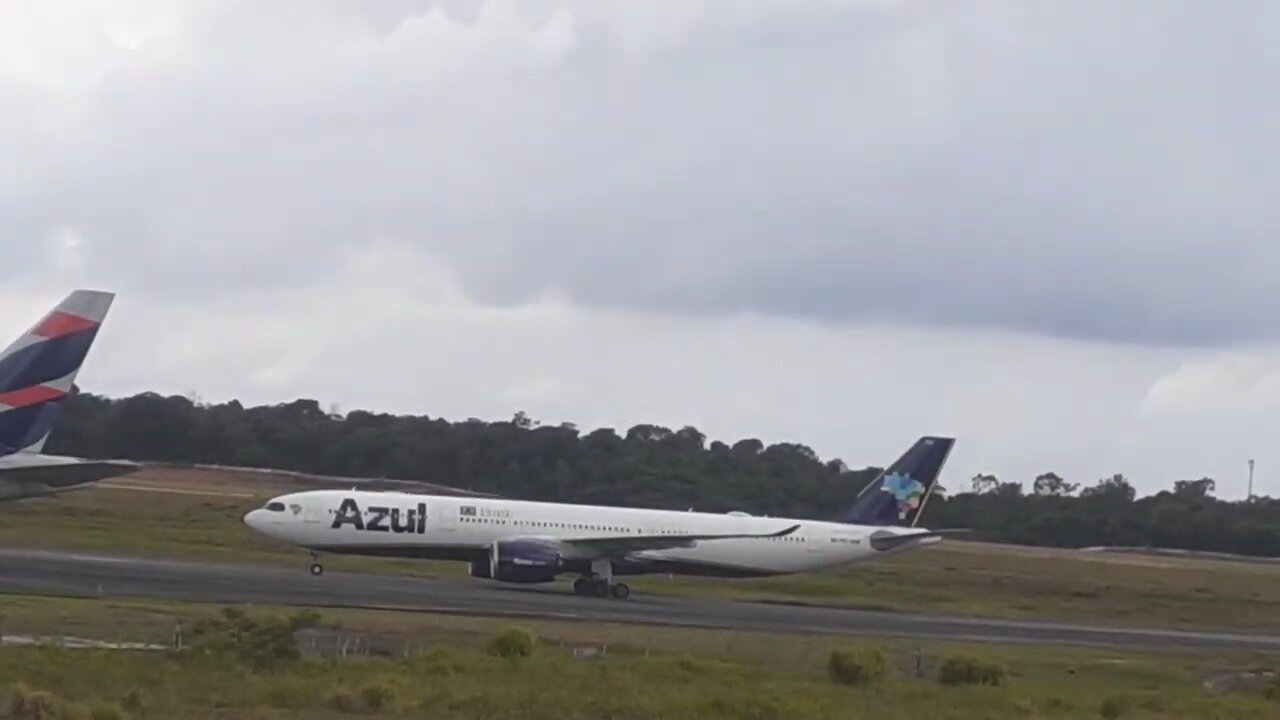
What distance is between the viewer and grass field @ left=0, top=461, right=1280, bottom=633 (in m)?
69.9

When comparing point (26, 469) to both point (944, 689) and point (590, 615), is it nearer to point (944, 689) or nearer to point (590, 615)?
point (944, 689)

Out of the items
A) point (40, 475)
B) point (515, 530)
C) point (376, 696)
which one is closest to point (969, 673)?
point (376, 696)

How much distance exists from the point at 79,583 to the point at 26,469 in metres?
14.0

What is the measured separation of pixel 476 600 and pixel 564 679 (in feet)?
70.0

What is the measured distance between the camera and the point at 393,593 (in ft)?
179

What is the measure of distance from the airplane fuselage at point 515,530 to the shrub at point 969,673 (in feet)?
83.0

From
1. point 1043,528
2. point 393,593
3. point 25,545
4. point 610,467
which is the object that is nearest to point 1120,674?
point 393,593

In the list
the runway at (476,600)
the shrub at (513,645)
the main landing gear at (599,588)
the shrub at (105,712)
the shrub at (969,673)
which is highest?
the main landing gear at (599,588)

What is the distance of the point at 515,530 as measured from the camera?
212 ft

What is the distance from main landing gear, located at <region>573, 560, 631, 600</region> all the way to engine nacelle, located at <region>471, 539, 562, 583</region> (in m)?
1.41

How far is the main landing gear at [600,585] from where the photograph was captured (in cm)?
6438

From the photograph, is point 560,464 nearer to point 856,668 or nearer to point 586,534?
point 586,534

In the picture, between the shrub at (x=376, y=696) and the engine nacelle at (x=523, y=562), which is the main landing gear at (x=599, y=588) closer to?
the engine nacelle at (x=523, y=562)

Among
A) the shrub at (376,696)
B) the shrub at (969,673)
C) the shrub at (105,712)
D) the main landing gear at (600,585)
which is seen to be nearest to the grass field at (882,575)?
the main landing gear at (600,585)
